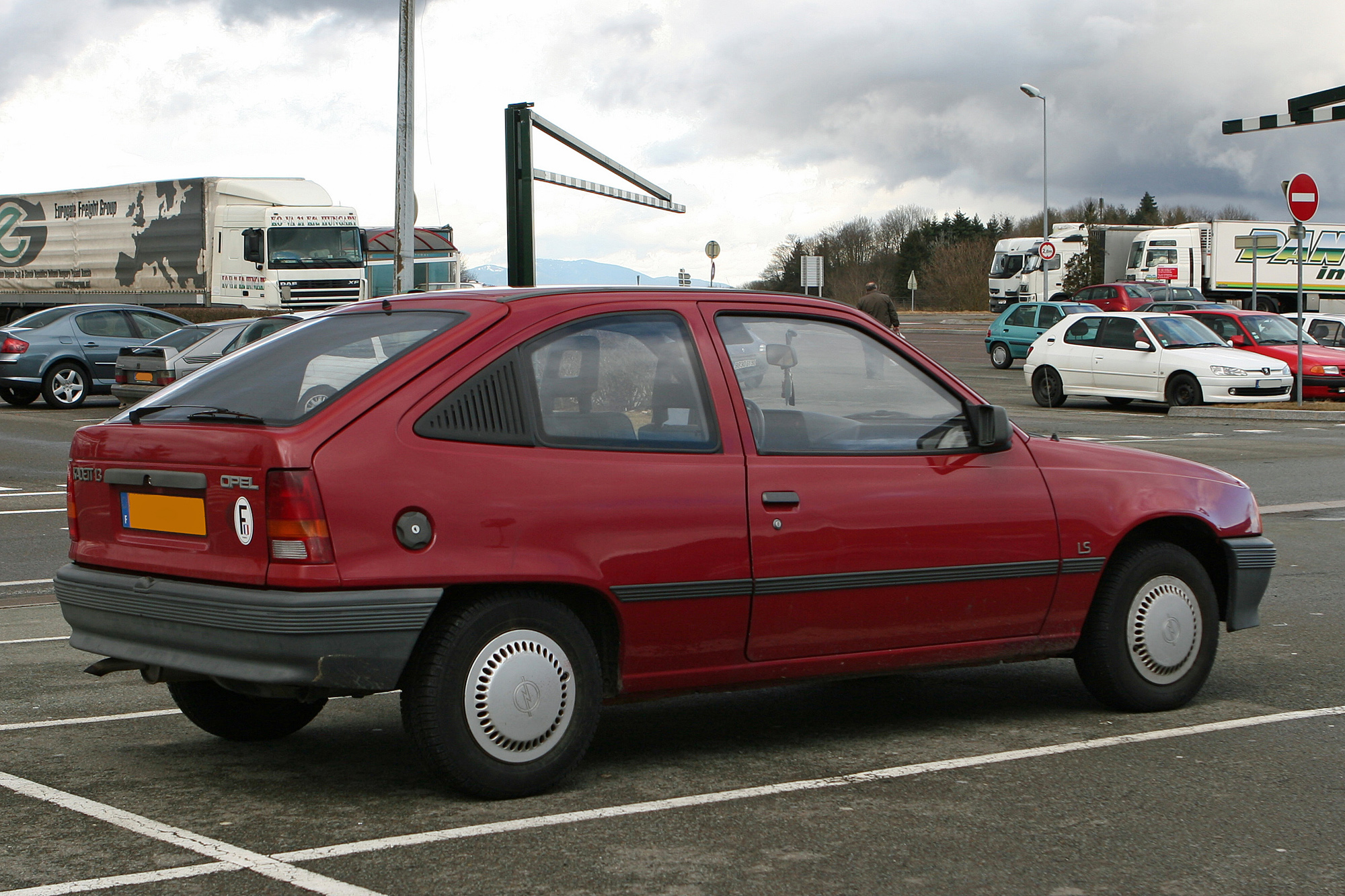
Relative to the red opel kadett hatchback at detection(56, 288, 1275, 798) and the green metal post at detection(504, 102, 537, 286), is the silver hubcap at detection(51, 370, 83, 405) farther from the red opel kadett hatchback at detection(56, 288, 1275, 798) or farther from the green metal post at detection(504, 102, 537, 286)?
the red opel kadett hatchback at detection(56, 288, 1275, 798)

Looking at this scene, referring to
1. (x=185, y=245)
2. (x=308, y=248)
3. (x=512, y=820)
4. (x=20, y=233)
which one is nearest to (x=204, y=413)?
(x=512, y=820)

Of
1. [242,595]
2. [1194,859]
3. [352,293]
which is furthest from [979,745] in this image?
[352,293]

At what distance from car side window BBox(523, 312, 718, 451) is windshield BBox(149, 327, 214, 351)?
1768cm

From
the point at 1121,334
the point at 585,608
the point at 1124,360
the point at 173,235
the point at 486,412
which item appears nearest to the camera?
the point at 486,412

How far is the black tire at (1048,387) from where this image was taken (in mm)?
25047

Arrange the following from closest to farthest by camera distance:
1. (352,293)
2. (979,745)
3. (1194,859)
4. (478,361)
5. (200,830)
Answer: (1194,859), (200,830), (478,361), (979,745), (352,293)

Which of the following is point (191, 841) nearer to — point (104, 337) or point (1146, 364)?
point (1146, 364)

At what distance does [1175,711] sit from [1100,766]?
99cm

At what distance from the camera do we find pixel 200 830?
160 inches

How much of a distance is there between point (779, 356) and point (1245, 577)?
2127mm

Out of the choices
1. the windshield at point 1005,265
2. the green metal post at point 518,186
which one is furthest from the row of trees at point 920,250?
the green metal post at point 518,186

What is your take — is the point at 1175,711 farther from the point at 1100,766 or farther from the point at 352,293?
the point at 352,293

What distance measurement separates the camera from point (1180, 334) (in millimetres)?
23688

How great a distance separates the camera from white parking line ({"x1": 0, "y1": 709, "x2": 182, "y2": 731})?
5.38m
